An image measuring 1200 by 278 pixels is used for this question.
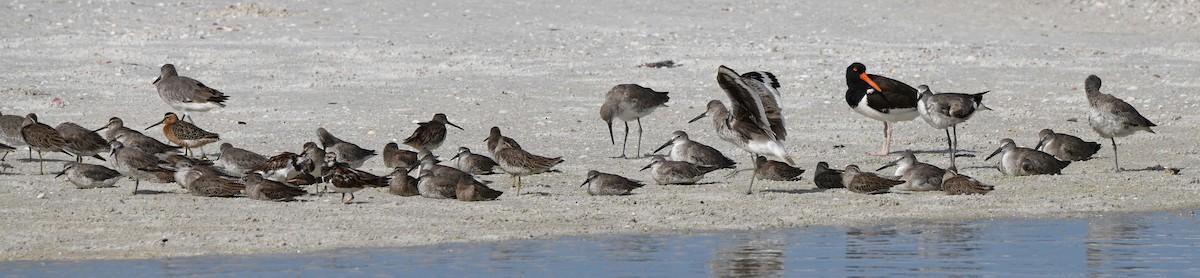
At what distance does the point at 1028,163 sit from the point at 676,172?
129 inches

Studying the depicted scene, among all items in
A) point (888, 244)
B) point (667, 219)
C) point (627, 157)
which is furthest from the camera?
Answer: point (627, 157)

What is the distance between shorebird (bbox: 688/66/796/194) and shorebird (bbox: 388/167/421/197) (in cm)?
264

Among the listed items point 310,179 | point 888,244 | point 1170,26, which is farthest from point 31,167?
point 1170,26

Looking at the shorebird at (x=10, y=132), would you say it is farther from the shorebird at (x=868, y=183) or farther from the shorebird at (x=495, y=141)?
the shorebird at (x=868, y=183)

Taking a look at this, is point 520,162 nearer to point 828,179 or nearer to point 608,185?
point 608,185

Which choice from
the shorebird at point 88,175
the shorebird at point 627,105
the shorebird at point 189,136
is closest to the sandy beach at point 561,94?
the shorebird at point 88,175

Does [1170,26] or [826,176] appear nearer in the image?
[826,176]

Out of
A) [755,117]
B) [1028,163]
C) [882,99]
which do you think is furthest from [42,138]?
[1028,163]

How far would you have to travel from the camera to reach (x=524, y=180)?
15.2 meters

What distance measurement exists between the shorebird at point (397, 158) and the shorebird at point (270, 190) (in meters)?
2.58

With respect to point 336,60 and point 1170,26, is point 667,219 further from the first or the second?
point 1170,26

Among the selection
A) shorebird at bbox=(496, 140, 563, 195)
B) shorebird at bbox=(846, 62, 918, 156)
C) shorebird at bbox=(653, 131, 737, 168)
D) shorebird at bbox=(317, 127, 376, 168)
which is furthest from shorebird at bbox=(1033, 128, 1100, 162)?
shorebird at bbox=(317, 127, 376, 168)

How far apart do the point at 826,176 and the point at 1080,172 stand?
9.95 ft

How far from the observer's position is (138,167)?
13719 mm
